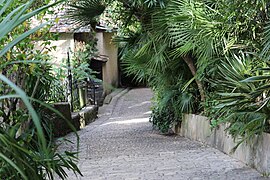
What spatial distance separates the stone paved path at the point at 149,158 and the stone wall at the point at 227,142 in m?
0.10

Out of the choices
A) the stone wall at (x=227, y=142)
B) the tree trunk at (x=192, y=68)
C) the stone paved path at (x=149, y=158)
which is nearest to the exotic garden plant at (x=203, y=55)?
the tree trunk at (x=192, y=68)

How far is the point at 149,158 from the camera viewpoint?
6965mm

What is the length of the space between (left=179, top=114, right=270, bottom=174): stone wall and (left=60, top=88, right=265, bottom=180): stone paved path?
A: 10 centimetres

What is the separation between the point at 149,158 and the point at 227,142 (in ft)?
3.75

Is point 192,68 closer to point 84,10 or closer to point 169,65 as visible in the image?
point 169,65

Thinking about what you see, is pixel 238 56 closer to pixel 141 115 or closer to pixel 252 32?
pixel 252 32

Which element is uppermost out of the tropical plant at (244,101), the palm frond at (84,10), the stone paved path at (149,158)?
the palm frond at (84,10)

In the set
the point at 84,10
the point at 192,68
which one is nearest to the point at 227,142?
the point at 192,68

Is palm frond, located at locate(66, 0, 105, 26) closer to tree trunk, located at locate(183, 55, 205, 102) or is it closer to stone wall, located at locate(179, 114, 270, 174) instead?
tree trunk, located at locate(183, 55, 205, 102)

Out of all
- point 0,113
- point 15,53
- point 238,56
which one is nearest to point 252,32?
point 238,56

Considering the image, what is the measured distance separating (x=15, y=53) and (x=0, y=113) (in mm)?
714

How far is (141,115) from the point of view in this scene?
16.8 meters

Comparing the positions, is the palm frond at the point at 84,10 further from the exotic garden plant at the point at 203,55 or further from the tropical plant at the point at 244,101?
the tropical plant at the point at 244,101

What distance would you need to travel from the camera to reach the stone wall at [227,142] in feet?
17.7
